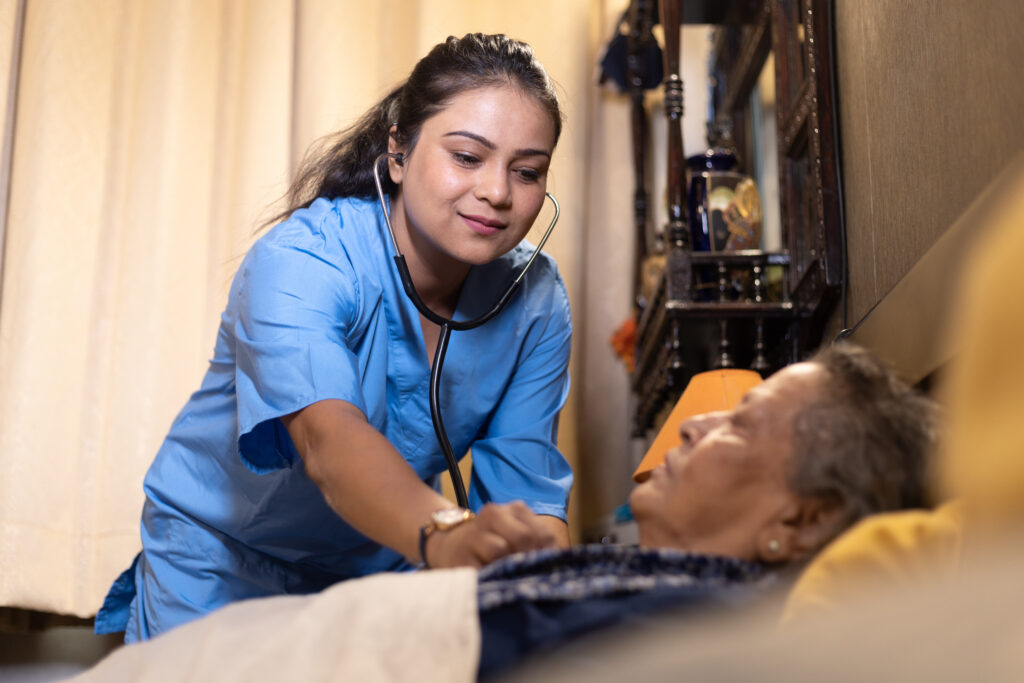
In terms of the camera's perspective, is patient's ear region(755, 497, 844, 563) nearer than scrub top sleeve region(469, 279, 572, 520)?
Yes

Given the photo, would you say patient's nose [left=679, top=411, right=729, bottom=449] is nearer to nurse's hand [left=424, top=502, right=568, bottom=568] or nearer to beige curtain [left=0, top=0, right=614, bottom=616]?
nurse's hand [left=424, top=502, right=568, bottom=568]

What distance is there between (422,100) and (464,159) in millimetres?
135

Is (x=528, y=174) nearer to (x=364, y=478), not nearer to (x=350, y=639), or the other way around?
(x=364, y=478)

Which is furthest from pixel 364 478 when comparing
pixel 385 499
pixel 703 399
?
pixel 703 399

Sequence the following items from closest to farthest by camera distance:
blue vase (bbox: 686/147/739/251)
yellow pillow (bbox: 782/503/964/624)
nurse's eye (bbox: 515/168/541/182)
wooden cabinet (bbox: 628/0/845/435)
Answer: yellow pillow (bbox: 782/503/964/624)
nurse's eye (bbox: 515/168/541/182)
wooden cabinet (bbox: 628/0/845/435)
blue vase (bbox: 686/147/739/251)

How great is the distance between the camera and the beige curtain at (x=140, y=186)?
8.86ft

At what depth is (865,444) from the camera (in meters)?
0.90

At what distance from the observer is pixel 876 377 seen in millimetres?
956

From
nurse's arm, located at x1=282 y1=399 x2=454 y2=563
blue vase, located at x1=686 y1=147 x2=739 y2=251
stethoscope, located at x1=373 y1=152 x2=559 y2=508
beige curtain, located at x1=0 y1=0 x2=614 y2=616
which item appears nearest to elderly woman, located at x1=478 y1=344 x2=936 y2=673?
nurse's arm, located at x1=282 y1=399 x2=454 y2=563

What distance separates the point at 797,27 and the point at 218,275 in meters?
1.59

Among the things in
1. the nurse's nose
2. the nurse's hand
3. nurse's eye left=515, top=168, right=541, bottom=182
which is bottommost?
the nurse's hand

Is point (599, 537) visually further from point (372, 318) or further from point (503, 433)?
point (372, 318)

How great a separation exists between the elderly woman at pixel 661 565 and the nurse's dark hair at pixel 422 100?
0.60 metres

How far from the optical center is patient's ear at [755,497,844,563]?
0.90 metres
